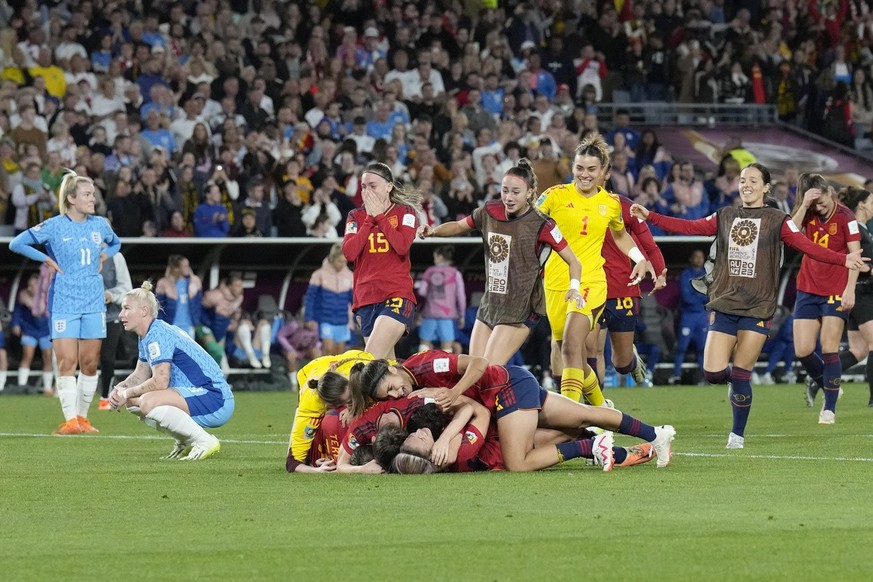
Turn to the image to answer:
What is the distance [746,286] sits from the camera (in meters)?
11.7

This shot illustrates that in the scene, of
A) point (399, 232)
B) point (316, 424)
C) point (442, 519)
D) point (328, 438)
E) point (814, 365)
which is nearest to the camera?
point (442, 519)

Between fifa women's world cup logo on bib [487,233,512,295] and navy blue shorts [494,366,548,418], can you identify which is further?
fifa women's world cup logo on bib [487,233,512,295]

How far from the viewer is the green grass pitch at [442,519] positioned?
19.8 ft

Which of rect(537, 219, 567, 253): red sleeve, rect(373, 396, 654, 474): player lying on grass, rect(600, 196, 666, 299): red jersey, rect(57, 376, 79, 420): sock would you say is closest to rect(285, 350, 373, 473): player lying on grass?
rect(373, 396, 654, 474): player lying on grass

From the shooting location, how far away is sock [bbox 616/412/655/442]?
9789 millimetres

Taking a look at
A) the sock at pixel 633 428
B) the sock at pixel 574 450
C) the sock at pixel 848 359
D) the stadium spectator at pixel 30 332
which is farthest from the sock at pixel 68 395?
the sock at pixel 848 359

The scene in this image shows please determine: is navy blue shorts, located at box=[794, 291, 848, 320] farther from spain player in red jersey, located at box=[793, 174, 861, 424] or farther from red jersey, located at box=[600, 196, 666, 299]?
red jersey, located at box=[600, 196, 666, 299]

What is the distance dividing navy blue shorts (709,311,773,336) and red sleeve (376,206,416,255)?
8.53 ft

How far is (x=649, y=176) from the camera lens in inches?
967

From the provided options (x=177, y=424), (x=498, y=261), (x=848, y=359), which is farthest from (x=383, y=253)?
(x=848, y=359)

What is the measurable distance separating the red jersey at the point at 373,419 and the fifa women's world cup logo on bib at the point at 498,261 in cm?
283

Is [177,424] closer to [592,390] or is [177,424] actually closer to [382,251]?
[382,251]

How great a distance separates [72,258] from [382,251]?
10.8ft

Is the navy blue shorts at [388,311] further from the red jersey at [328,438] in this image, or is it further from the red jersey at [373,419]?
the red jersey at [373,419]
